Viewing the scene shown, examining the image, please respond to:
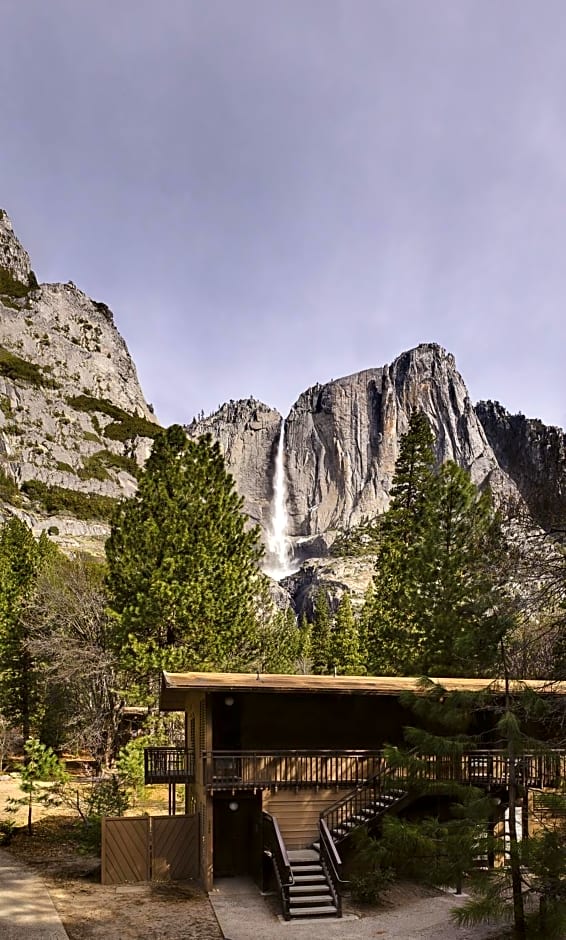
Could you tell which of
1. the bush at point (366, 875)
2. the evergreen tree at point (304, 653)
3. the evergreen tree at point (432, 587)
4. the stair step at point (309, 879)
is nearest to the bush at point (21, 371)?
the evergreen tree at point (304, 653)

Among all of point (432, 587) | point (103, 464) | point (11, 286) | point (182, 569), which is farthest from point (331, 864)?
point (11, 286)

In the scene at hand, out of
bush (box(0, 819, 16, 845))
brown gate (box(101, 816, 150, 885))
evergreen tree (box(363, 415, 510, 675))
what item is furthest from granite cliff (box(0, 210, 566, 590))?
brown gate (box(101, 816, 150, 885))

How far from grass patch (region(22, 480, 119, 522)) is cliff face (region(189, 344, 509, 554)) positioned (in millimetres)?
53909

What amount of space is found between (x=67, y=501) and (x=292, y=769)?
78.3 m

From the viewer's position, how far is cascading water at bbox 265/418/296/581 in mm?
137875

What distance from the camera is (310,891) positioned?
49.4 ft

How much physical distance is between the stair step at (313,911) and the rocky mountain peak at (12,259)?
124853 mm

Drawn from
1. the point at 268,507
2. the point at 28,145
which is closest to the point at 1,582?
the point at 28,145

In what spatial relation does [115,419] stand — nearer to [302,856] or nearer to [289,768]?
[289,768]

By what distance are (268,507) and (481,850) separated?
138720 mm

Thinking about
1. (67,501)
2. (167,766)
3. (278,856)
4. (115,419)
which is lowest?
(278,856)

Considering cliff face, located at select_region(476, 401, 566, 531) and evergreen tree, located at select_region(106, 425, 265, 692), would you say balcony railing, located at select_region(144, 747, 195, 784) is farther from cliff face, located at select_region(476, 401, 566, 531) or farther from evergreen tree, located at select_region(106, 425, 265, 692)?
cliff face, located at select_region(476, 401, 566, 531)

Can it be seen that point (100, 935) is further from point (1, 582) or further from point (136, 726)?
point (1, 582)

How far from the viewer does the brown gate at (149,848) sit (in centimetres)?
1652
